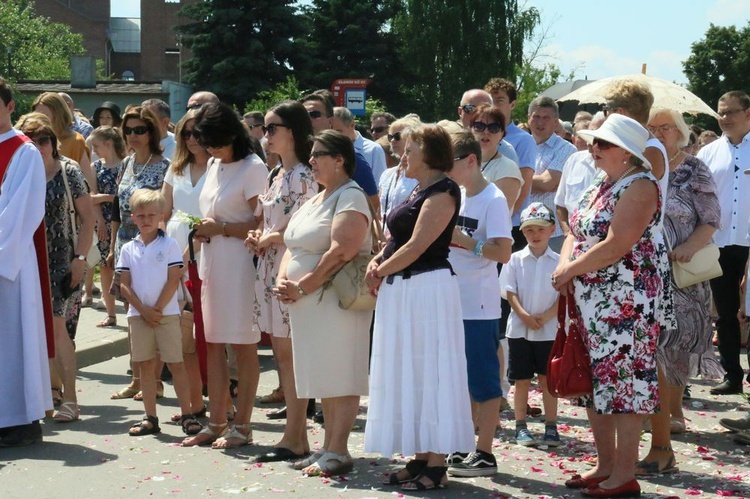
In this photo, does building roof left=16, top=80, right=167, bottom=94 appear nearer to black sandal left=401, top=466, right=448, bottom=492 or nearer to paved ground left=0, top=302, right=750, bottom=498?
paved ground left=0, top=302, right=750, bottom=498

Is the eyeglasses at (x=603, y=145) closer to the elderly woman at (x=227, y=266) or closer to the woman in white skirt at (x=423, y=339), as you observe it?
the woman in white skirt at (x=423, y=339)

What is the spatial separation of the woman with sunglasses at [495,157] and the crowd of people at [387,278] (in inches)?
0.6

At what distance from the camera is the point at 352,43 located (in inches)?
2172

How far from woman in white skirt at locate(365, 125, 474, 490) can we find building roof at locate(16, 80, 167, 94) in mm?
47355

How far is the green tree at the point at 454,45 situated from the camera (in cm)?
6038

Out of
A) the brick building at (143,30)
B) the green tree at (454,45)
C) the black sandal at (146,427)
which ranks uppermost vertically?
the brick building at (143,30)

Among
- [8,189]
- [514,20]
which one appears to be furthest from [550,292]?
[514,20]

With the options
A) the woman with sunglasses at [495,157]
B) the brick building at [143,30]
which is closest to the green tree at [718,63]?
the brick building at [143,30]

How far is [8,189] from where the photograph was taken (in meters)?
8.13

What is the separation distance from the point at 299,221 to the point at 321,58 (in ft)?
159

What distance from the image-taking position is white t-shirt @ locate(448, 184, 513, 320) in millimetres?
7289

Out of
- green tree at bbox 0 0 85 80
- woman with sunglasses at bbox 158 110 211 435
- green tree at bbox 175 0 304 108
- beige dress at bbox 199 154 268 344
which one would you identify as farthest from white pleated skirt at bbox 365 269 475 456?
green tree at bbox 0 0 85 80

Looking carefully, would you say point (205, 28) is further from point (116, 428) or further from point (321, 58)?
point (116, 428)

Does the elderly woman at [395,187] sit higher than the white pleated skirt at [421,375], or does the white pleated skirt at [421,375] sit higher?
the elderly woman at [395,187]
